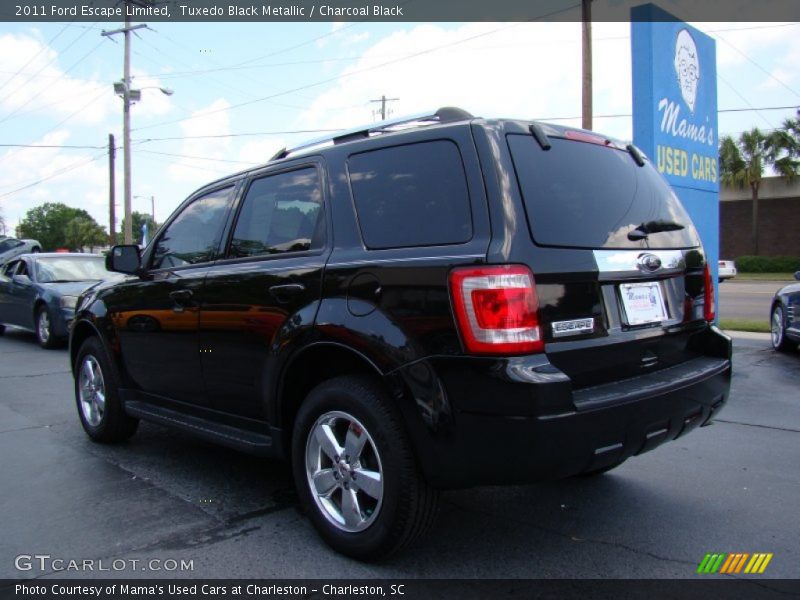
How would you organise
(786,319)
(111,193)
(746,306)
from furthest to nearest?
(111,193)
(746,306)
(786,319)

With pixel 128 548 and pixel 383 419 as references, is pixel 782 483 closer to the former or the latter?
pixel 383 419

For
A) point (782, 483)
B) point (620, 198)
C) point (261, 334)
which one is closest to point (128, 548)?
point (261, 334)

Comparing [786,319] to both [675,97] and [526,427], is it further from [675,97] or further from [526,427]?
[526,427]

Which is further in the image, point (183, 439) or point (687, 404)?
point (183, 439)

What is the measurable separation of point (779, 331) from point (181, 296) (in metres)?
8.24

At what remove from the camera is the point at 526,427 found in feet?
8.46

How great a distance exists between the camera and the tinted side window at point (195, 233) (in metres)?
4.21

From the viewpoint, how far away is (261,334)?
3523 mm

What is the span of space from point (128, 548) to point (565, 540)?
214 centimetres

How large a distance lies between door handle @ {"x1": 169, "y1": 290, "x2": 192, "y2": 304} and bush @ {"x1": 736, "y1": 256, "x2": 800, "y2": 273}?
137 feet

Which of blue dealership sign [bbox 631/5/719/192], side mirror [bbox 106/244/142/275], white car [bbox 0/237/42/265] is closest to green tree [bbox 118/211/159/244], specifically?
side mirror [bbox 106/244/142/275]

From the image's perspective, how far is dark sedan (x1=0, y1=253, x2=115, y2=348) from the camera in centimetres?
1067

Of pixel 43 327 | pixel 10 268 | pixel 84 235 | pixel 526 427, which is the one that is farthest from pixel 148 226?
pixel 84 235

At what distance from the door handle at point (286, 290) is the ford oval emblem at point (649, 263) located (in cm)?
161
